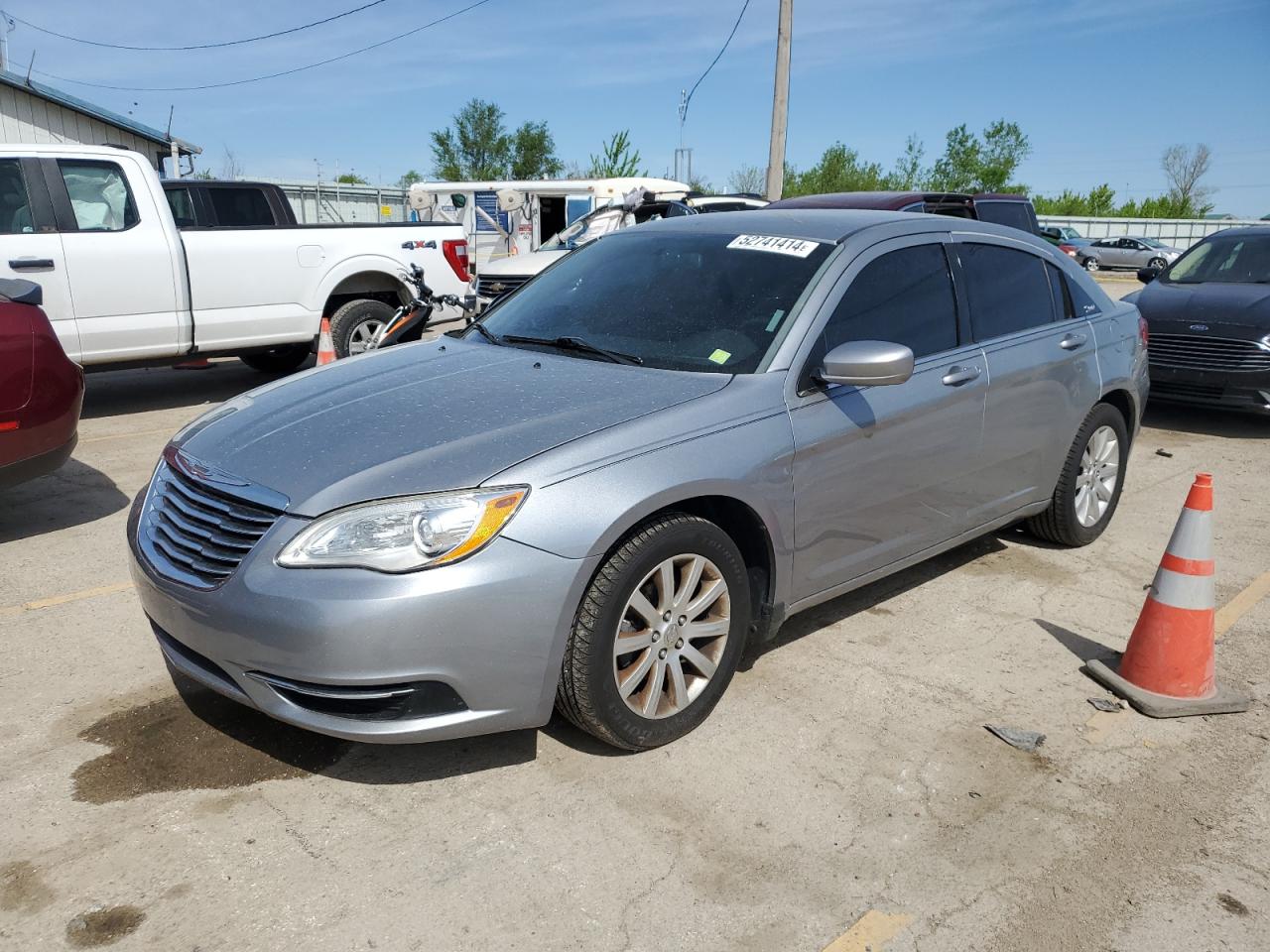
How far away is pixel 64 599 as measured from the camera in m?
4.50

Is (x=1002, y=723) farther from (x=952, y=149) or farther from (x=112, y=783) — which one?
(x=952, y=149)

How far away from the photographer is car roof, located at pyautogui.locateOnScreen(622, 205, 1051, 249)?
414cm

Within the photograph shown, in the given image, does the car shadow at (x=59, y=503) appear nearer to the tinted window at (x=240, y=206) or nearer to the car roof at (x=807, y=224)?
the car roof at (x=807, y=224)

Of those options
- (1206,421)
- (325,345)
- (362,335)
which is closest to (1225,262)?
(1206,421)

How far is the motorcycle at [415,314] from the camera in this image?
647 centimetres

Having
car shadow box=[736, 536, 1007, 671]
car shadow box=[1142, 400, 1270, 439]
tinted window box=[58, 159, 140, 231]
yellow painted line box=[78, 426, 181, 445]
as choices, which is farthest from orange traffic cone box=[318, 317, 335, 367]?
car shadow box=[1142, 400, 1270, 439]

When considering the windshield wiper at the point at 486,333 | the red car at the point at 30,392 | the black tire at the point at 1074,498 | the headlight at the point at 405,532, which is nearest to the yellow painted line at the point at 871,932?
the headlight at the point at 405,532

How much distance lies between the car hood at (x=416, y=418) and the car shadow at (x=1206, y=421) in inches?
278

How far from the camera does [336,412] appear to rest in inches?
137

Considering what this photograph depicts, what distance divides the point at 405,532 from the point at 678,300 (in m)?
1.63

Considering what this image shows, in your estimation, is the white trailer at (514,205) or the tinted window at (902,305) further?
the white trailer at (514,205)

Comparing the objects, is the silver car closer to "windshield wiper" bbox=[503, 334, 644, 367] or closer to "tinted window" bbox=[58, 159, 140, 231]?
"tinted window" bbox=[58, 159, 140, 231]

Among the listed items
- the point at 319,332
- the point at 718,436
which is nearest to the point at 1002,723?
the point at 718,436

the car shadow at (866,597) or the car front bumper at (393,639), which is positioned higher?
the car front bumper at (393,639)
